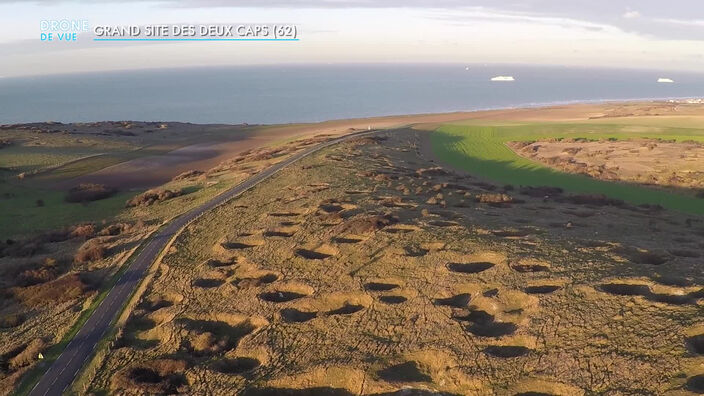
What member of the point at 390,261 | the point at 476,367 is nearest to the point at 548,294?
the point at 476,367

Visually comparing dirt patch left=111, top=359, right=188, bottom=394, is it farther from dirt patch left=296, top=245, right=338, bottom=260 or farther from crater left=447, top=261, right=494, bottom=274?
crater left=447, top=261, right=494, bottom=274

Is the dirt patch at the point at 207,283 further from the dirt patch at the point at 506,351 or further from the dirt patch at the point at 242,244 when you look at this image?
the dirt patch at the point at 506,351

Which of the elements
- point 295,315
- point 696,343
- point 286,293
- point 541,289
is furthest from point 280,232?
point 696,343

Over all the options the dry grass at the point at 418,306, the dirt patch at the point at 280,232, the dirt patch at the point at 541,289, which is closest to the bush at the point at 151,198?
the dry grass at the point at 418,306

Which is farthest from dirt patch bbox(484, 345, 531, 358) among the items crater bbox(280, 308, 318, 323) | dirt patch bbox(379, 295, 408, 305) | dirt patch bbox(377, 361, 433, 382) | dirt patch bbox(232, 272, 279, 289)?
dirt patch bbox(232, 272, 279, 289)

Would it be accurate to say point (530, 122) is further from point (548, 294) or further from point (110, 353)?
point (110, 353)

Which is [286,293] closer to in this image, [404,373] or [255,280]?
[255,280]
